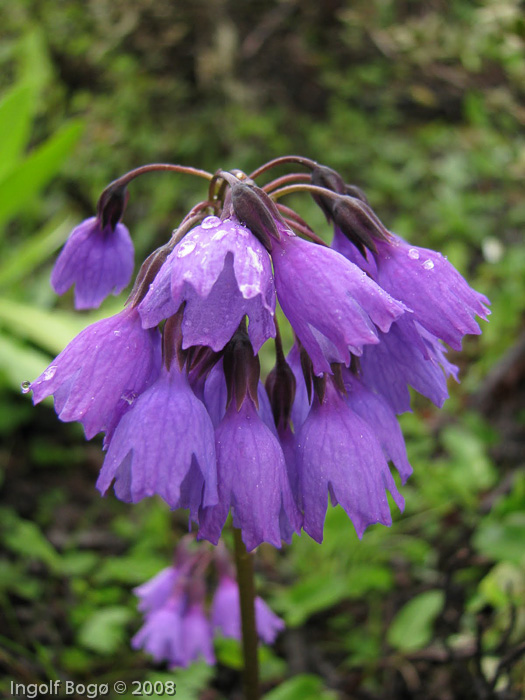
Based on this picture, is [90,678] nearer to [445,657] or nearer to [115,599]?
[115,599]

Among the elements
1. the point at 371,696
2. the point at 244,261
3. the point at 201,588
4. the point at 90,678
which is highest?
the point at 244,261

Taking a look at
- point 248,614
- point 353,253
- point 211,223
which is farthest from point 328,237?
point 211,223

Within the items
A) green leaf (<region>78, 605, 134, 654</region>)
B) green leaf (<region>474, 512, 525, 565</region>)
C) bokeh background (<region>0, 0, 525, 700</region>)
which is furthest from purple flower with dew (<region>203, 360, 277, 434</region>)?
green leaf (<region>78, 605, 134, 654</region>)

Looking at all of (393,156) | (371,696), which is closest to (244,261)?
(371,696)

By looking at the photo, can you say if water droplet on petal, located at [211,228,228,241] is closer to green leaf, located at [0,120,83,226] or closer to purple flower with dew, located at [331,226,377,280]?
purple flower with dew, located at [331,226,377,280]

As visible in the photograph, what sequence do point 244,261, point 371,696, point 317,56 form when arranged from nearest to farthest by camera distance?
point 244,261
point 371,696
point 317,56

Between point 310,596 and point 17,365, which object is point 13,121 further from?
point 310,596

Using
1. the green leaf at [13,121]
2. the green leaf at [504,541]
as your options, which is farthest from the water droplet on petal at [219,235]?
the green leaf at [13,121]
